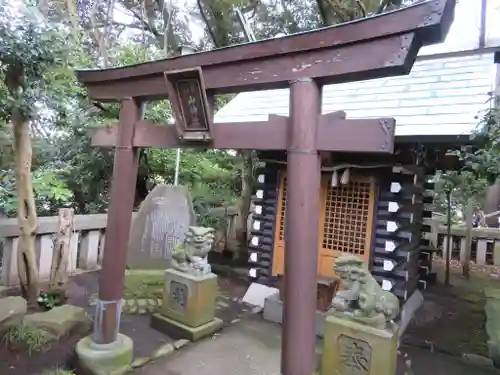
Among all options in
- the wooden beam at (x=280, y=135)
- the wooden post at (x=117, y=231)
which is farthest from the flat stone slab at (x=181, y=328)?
the wooden beam at (x=280, y=135)

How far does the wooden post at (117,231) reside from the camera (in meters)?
4.08

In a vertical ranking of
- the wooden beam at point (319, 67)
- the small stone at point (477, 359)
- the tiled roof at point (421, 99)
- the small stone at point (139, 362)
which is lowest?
the small stone at point (139, 362)

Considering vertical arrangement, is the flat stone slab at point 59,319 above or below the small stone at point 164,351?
above

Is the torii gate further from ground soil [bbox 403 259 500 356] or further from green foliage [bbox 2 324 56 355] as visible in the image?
ground soil [bbox 403 259 500 356]

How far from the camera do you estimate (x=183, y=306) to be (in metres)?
5.35

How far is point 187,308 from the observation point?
529 cm

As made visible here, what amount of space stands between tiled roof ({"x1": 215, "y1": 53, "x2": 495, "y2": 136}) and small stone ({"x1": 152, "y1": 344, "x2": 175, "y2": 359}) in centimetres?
409

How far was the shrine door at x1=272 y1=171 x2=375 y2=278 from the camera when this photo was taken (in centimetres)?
623

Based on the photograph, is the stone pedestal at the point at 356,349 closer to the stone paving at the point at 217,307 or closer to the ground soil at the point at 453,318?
the ground soil at the point at 453,318

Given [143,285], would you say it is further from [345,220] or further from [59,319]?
[345,220]

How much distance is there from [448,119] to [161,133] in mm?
3901

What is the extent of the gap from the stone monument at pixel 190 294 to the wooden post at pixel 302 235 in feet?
8.43

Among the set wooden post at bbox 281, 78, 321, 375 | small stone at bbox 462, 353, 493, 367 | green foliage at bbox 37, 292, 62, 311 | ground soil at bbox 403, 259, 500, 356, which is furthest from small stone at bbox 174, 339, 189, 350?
small stone at bbox 462, 353, 493, 367

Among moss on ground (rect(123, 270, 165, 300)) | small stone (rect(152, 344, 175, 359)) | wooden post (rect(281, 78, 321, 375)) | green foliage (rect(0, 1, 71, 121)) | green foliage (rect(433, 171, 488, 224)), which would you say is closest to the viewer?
wooden post (rect(281, 78, 321, 375))
